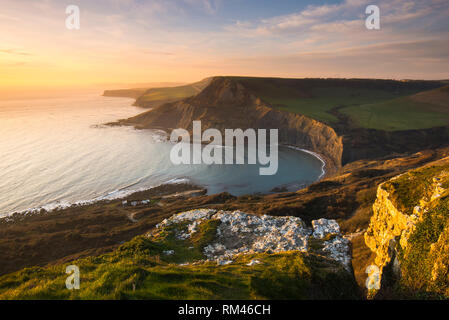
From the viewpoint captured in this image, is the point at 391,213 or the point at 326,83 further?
the point at 326,83

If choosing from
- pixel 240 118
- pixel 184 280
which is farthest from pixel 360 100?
pixel 184 280

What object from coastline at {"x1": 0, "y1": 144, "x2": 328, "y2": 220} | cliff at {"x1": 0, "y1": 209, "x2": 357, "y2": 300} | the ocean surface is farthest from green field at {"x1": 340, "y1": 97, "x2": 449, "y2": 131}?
cliff at {"x1": 0, "y1": 209, "x2": 357, "y2": 300}

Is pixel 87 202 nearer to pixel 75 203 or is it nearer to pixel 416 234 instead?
pixel 75 203

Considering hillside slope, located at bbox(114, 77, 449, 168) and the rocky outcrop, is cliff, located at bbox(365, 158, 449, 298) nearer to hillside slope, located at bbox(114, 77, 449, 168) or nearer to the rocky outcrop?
the rocky outcrop

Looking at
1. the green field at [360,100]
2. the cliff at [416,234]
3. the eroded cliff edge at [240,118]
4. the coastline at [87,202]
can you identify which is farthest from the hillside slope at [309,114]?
the cliff at [416,234]

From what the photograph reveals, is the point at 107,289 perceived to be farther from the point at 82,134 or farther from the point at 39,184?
the point at 82,134

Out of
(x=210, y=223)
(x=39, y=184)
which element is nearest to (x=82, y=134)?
(x=39, y=184)
